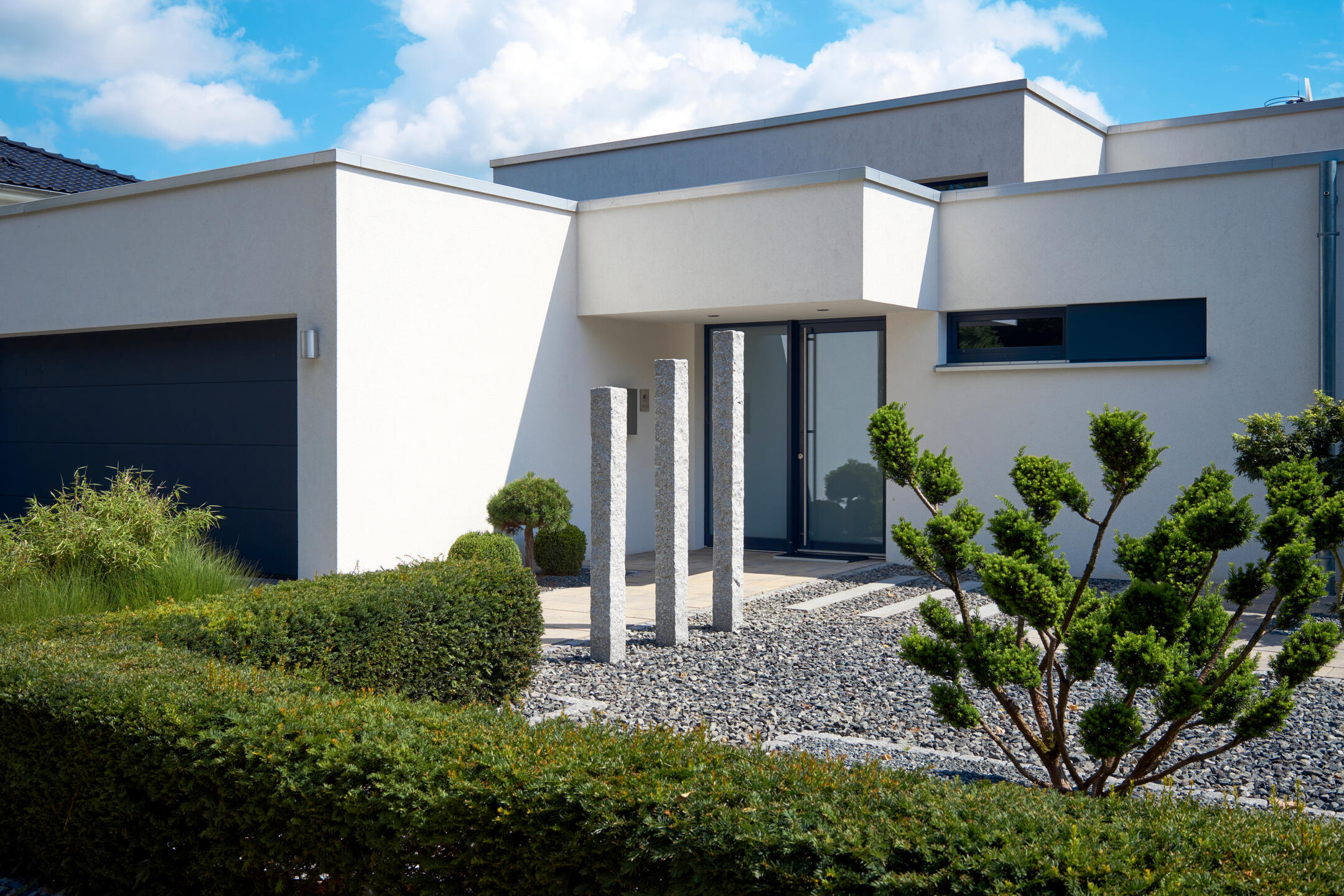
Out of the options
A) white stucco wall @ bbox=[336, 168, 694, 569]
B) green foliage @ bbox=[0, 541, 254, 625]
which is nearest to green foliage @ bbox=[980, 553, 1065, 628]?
green foliage @ bbox=[0, 541, 254, 625]

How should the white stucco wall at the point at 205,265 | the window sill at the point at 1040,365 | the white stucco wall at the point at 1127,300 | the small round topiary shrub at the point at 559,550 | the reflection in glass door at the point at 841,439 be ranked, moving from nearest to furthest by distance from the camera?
the white stucco wall at the point at 205,265
the white stucco wall at the point at 1127,300
the window sill at the point at 1040,365
the small round topiary shrub at the point at 559,550
the reflection in glass door at the point at 841,439

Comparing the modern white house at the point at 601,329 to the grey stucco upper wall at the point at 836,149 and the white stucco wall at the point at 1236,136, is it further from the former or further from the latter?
the white stucco wall at the point at 1236,136

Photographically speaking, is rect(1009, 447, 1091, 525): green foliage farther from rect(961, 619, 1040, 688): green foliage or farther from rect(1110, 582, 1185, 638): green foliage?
rect(961, 619, 1040, 688): green foliage

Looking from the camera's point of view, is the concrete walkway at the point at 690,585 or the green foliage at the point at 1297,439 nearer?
the green foliage at the point at 1297,439

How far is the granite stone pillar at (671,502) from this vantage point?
25.2 feet

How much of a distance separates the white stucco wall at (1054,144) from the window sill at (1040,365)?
3.95 meters

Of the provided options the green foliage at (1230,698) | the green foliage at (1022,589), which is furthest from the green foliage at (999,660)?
the green foliage at (1230,698)

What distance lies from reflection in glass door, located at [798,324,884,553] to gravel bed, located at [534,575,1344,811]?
11.7 feet

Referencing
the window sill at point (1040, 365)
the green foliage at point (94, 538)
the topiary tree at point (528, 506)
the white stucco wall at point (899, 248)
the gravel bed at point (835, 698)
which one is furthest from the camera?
the topiary tree at point (528, 506)

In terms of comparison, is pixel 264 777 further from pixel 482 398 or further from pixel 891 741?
pixel 482 398

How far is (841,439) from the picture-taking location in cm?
1226

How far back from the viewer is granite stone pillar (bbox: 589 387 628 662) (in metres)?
7.34

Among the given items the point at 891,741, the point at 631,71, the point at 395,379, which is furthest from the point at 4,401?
the point at 891,741

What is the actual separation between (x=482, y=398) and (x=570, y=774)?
841 centimetres
